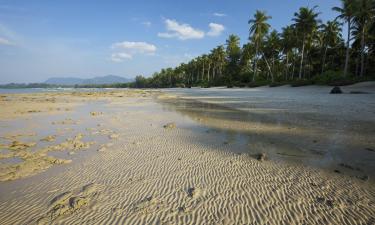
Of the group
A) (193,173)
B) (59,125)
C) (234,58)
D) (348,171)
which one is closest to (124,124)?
(59,125)

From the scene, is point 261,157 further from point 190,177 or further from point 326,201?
point 190,177

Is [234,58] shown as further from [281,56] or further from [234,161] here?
[234,161]

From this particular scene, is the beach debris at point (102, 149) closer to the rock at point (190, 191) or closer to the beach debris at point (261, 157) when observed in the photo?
the rock at point (190, 191)

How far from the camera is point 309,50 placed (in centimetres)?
5166

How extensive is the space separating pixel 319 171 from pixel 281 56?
2515 inches

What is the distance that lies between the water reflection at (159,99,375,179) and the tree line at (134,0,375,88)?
24.4 m

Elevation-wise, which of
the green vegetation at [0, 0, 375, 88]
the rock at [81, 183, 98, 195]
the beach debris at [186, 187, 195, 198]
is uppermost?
the green vegetation at [0, 0, 375, 88]

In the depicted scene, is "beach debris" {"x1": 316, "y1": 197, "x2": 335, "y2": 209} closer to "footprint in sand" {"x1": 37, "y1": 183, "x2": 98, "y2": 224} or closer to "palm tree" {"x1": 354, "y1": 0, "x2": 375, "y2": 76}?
"footprint in sand" {"x1": 37, "y1": 183, "x2": 98, "y2": 224}

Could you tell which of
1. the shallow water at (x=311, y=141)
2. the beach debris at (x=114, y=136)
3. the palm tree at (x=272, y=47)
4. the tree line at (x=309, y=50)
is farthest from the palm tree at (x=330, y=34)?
the beach debris at (x=114, y=136)

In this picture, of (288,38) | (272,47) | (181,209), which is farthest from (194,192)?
(272,47)

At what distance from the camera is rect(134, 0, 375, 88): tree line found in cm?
3309

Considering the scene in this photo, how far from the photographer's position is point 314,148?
22.7 feet

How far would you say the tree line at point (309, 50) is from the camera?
33.1m

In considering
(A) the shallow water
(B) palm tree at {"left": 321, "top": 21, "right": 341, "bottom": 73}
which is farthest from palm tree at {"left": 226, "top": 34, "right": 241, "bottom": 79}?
(A) the shallow water
